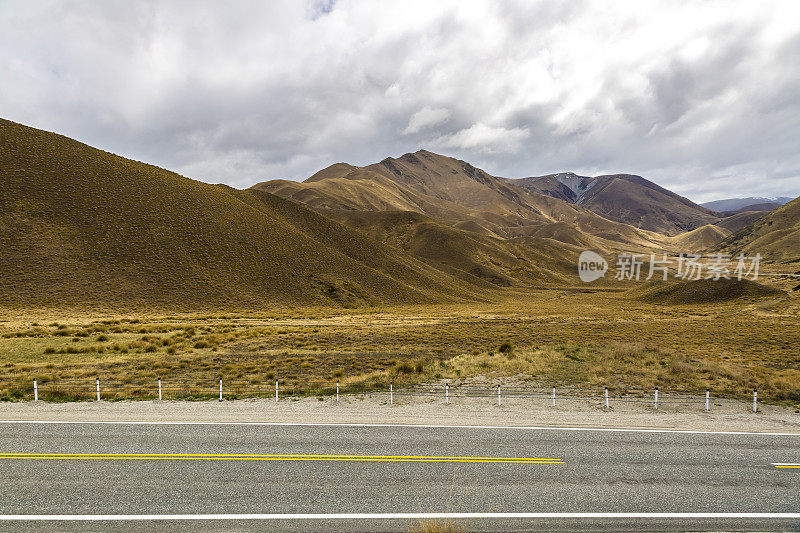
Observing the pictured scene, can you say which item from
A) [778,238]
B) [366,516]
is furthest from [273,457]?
[778,238]

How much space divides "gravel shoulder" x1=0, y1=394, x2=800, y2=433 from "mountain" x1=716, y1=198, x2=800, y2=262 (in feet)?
547

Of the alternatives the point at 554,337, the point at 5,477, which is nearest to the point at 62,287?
the point at 5,477

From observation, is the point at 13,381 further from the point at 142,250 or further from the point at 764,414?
the point at 142,250

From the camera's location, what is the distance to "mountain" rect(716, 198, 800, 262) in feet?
464

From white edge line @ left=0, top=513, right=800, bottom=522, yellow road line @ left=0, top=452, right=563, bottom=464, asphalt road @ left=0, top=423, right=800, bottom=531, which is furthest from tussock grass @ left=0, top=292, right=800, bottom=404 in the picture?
white edge line @ left=0, top=513, right=800, bottom=522

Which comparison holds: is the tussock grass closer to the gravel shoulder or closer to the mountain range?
the gravel shoulder

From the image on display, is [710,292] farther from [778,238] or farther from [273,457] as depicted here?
[778,238]

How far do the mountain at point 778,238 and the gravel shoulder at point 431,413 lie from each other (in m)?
167

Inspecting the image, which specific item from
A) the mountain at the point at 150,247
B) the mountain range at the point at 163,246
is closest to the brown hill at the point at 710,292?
the mountain range at the point at 163,246

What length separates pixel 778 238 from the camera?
158750 millimetres

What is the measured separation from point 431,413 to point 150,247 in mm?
75811

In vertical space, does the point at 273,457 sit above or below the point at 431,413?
Answer: above

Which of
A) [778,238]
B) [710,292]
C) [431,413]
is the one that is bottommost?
[710,292]

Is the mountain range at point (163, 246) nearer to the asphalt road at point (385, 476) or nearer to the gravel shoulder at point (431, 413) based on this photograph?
the gravel shoulder at point (431, 413)
